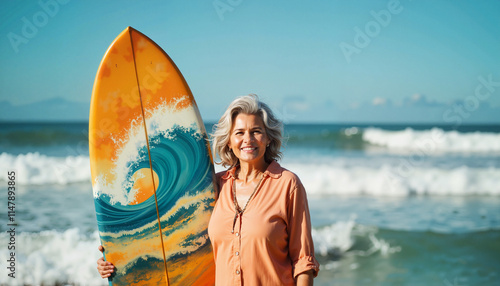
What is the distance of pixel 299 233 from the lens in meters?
1.64

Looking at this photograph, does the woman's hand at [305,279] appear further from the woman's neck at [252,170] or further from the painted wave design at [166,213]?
the painted wave design at [166,213]

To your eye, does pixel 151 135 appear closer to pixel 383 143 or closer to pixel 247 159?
pixel 247 159

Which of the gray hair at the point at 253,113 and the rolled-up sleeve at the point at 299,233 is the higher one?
the gray hair at the point at 253,113

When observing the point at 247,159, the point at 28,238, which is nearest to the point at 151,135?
the point at 247,159

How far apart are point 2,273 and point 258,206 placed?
130 inches

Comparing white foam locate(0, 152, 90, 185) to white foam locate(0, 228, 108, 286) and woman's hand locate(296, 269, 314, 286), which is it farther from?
woman's hand locate(296, 269, 314, 286)

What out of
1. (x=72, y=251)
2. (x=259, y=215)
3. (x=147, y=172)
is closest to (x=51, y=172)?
(x=72, y=251)

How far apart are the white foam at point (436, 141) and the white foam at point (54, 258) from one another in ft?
42.9

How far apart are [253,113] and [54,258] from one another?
3608mm

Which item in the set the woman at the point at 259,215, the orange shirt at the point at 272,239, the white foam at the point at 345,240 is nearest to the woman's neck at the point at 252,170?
the woman at the point at 259,215

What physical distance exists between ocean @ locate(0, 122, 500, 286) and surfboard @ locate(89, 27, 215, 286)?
2.29 feet

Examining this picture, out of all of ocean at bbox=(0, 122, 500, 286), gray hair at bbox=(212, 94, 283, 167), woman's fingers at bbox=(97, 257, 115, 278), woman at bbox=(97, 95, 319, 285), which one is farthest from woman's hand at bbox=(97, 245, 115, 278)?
ocean at bbox=(0, 122, 500, 286)

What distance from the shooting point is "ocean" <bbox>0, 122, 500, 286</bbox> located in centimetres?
413

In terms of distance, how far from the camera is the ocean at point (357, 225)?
413 centimetres
